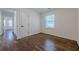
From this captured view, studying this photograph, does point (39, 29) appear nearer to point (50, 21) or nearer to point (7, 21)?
point (50, 21)

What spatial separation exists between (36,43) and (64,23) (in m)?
0.63

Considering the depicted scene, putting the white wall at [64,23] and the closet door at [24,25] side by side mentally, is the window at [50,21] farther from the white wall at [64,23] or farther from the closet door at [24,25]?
the closet door at [24,25]

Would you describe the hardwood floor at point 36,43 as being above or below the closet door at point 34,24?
below

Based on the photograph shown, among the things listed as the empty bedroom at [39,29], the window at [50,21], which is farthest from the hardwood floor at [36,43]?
the window at [50,21]

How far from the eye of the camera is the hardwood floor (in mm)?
1955

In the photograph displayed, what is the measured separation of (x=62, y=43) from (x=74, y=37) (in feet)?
0.78

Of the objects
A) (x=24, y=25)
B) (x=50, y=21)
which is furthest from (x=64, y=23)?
(x=24, y=25)

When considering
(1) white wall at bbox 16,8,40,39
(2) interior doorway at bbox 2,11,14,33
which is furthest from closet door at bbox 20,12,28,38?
(2) interior doorway at bbox 2,11,14,33

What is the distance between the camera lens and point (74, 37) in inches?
76.9

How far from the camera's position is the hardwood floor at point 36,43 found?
77.0 inches

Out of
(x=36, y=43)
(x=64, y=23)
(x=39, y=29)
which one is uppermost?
(x=64, y=23)

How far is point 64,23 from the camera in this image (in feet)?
6.64

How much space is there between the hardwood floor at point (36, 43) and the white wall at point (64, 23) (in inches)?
3.7
